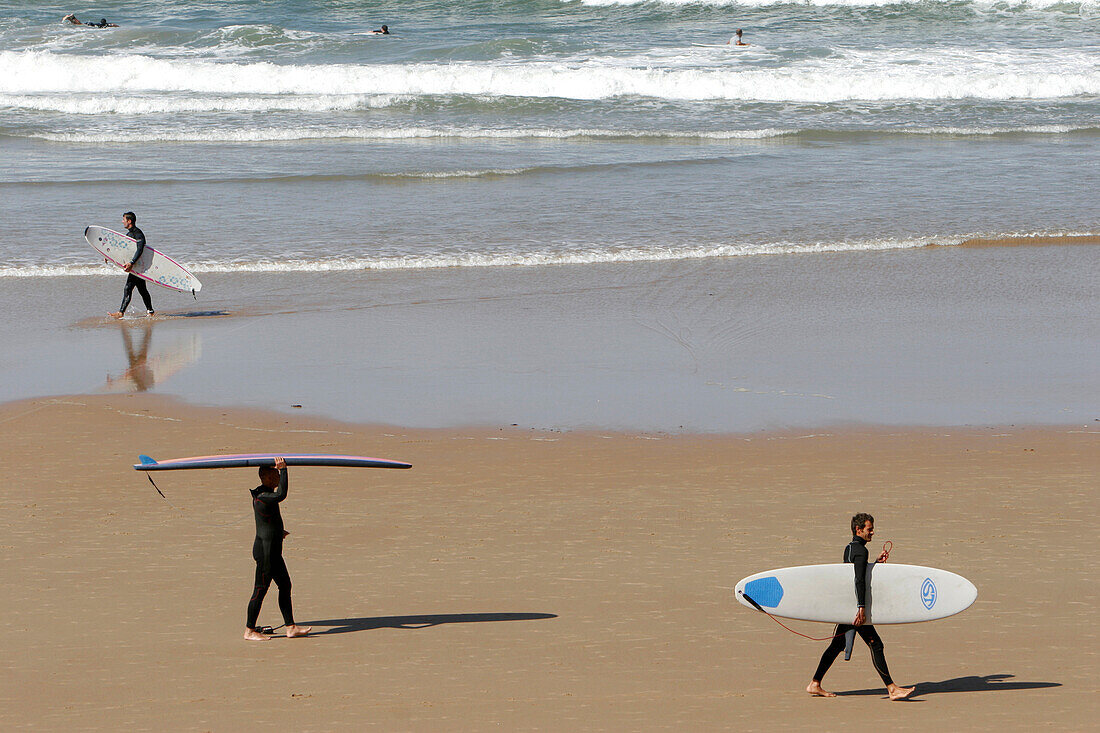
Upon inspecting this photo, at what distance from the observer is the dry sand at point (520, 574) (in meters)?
5.93

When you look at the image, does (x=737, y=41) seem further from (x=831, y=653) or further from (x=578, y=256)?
(x=831, y=653)

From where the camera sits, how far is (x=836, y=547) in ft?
25.7

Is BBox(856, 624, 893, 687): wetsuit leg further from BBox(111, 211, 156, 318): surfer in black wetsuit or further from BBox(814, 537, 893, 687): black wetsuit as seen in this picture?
BBox(111, 211, 156, 318): surfer in black wetsuit

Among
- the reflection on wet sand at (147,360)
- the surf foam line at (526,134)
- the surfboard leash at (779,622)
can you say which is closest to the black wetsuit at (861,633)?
the surfboard leash at (779,622)

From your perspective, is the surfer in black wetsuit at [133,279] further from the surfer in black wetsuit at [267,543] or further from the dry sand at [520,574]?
the surfer in black wetsuit at [267,543]

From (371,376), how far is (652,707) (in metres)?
6.30

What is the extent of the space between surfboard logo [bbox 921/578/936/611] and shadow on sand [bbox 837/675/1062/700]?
395 millimetres

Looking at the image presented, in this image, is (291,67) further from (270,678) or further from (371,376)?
(270,678)

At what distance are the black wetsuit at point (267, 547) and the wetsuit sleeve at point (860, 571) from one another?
3079 mm

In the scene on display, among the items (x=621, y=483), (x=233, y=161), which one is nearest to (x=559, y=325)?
(x=621, y=483)

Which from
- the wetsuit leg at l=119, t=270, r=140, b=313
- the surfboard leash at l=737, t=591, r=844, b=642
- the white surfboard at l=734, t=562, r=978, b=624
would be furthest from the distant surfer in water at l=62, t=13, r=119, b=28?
the white surfboard at l=734, t=562, r=978, b=624

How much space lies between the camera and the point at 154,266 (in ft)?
46.2

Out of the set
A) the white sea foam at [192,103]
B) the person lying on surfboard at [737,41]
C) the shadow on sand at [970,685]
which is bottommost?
the shadow on sand at [970,685]

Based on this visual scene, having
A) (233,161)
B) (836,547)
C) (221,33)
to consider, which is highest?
(221,33)
